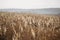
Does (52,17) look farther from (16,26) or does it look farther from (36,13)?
(16,26)

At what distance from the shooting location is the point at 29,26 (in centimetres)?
161

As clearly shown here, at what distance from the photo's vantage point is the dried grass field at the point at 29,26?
5.10ft

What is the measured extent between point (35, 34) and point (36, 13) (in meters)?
0.29
